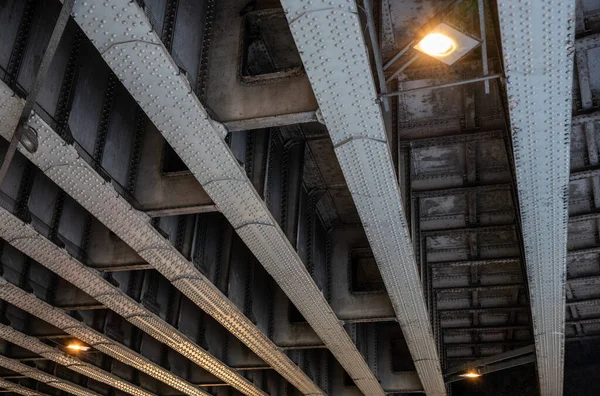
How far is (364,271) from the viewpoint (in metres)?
13.5

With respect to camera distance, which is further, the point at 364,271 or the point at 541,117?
the point at 364,271

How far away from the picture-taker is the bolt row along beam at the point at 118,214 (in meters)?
5.85

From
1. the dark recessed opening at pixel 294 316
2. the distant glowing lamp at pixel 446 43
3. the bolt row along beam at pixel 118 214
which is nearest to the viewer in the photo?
the distant glowing lamp at pixel 446 43

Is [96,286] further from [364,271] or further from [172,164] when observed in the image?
[364,271]

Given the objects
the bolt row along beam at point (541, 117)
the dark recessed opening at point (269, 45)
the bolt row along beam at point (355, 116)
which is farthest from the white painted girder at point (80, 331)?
the bolt row along beam at point (541, 117)

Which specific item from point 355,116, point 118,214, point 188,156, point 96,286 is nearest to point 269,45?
point 188,156

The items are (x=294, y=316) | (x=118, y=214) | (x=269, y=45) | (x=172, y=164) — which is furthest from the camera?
(x=294, y=316)

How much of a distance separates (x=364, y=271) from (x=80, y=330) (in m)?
6.10

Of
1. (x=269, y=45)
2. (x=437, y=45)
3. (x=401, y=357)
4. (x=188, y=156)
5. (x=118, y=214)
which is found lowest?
(x=118, y=214)

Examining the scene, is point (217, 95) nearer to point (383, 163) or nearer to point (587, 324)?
point (383, 163)

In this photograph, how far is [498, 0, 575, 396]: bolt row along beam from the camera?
486 cm

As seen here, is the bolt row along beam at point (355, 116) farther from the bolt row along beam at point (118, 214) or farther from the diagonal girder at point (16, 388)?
the diagonal girder at point (16, 388)

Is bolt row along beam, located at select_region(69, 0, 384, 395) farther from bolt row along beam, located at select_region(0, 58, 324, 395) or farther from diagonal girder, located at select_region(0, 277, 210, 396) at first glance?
diagonal girder, located at select_region(0, 277, 210, 396)

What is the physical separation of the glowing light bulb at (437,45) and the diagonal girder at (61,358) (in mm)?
9861
